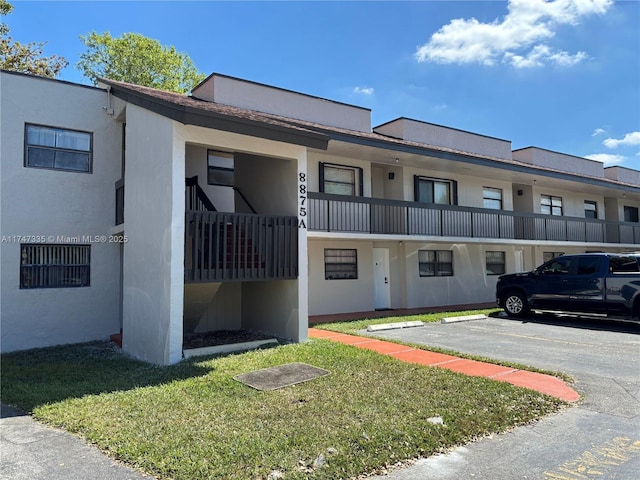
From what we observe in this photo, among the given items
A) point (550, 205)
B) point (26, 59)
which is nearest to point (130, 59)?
point (26, 59)

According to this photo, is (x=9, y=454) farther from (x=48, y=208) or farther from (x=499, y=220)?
(x=499, y=220)

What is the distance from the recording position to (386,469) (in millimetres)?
3887

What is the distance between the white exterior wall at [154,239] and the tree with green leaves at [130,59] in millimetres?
22480

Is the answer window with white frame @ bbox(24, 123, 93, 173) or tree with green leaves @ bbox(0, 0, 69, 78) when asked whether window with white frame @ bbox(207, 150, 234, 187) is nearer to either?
window with white frame @ bbox(24, 123, 93, 173)

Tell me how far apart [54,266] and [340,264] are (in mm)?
8164

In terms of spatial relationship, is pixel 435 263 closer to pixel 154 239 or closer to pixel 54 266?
pixel 154 239

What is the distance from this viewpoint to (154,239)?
8.06 metres

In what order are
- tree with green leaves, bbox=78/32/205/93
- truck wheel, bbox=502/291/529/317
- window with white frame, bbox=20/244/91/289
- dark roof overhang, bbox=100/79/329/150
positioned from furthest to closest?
tree with green leaves, bbox=78/32/205/93, truck wheel, bbox=502/291/529/317, window with white frame, bbox=20/244/91/289, dark roof overhang, bbox=100/79/329/150

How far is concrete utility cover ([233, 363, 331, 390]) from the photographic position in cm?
628

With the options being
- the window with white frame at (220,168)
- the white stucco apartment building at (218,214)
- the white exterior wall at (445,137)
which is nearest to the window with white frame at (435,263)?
the white stucco apartment building at (218,214)

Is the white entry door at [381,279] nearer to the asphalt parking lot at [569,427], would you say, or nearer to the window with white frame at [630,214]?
the asphalt parking lot at [569,427]

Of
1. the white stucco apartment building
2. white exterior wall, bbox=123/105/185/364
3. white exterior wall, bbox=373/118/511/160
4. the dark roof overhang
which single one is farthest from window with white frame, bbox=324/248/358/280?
white exterior wall, bbox=123/105/185/364

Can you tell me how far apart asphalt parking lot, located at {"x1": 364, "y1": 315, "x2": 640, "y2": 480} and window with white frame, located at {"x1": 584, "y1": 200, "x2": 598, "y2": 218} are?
15.3 m

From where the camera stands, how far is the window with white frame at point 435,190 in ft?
55.0
